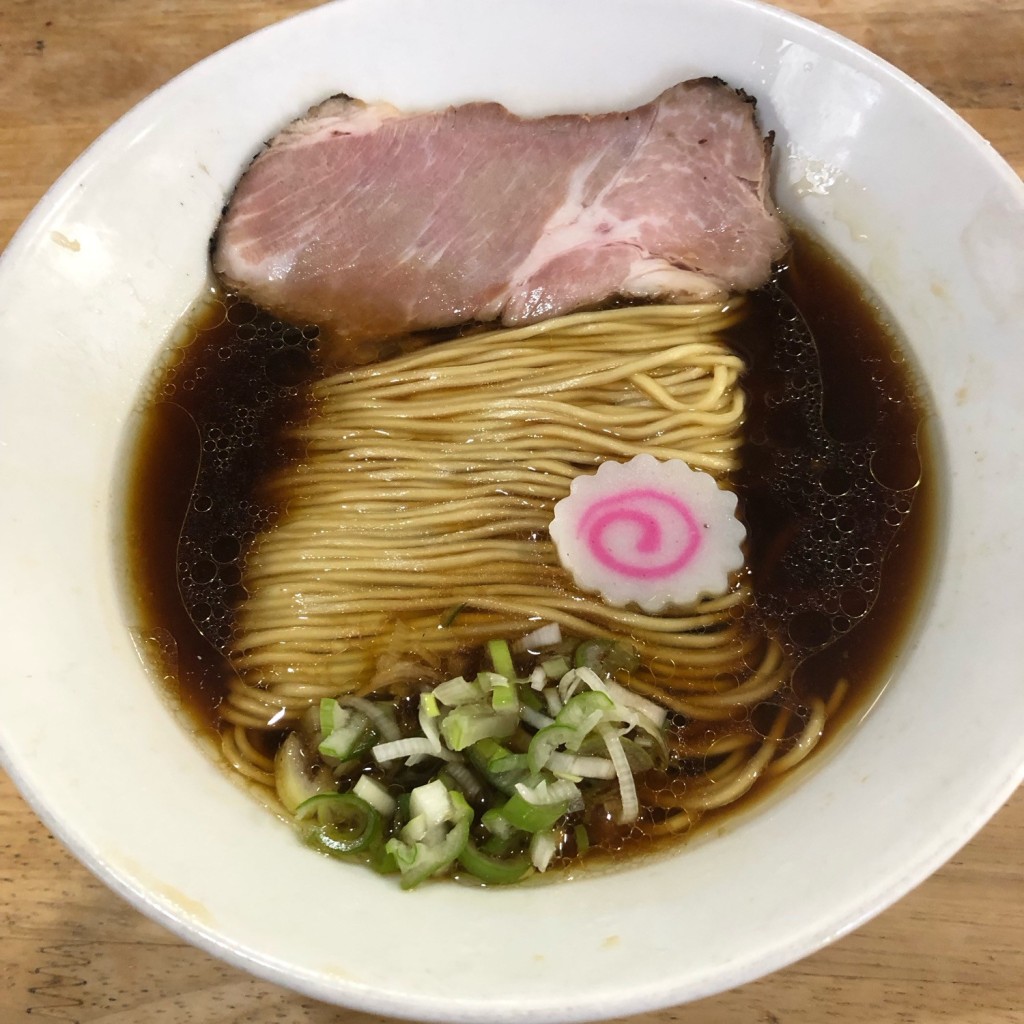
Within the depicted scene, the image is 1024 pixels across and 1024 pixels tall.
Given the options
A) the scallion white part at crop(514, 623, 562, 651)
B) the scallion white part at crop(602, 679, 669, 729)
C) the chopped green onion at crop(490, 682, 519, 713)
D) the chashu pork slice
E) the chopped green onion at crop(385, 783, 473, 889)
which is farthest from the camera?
the chashu pork slice

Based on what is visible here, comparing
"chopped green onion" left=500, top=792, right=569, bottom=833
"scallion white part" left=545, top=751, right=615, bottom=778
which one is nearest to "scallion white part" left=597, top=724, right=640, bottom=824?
"scallion white part" left=545, top=751, right=615, bottom=778

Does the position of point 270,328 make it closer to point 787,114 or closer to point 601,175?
point 601,175

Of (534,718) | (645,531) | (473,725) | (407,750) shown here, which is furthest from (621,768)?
(645,531)

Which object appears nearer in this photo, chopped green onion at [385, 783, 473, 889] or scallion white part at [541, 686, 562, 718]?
chopped green onion at [385, 783, 473, 889]

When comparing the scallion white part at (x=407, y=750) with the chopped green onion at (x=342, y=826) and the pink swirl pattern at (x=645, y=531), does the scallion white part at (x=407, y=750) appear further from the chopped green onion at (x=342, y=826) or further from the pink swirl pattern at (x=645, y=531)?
the pink swirl pattern at (x=645, y=531)

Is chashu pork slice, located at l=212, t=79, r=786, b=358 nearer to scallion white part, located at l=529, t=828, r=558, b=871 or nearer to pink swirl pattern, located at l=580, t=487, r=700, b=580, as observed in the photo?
pink swirl pattern, located at l=580, t=487, r=700, b=580

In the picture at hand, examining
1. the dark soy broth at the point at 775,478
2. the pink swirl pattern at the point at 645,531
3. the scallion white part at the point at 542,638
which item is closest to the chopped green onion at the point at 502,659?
the scallion white part at the point at 542,638

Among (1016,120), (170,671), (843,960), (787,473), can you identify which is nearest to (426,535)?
(170,671)
